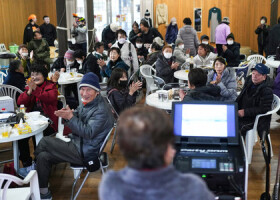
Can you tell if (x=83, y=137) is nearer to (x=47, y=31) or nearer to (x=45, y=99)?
(x=45, y=99)

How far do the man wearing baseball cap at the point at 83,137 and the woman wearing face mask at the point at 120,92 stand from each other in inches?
46.0

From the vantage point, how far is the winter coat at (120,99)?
511 centimetres

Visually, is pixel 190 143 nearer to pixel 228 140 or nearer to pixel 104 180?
pixel 228 140

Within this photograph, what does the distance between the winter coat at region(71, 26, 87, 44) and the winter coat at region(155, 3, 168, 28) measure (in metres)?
7.03

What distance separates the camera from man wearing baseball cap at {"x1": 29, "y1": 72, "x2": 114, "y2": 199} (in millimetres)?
3713

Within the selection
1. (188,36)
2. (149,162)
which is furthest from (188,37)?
(149,162)

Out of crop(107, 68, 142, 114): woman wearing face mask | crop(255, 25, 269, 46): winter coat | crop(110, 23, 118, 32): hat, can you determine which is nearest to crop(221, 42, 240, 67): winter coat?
crop(110, 23, 118, 32): hat

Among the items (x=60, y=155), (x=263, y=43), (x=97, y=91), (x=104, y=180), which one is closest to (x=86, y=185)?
(x=60, y=155)

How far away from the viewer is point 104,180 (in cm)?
146

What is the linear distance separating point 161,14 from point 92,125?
13.7m

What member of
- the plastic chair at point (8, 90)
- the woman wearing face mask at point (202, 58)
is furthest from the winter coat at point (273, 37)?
the plastic chair at point (8, 90)

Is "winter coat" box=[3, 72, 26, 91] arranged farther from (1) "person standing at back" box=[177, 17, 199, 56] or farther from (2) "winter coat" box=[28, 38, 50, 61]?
(1) "person standing at back" box=[177, 17, 199, 56]

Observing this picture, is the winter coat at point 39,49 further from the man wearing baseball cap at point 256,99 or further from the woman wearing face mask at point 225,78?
the man wearing baseball cap at point 256,99

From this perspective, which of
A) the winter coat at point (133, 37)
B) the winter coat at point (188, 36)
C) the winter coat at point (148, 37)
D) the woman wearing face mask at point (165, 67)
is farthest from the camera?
the winter coat at point (133, 37)
